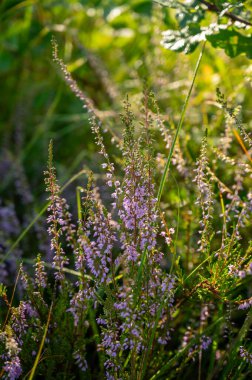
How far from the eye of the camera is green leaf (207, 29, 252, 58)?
1870 millimetres

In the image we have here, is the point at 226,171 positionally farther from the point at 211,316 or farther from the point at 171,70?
the point at 171,70

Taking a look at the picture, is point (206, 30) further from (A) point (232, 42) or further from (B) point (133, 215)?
(B) point (133, 215)

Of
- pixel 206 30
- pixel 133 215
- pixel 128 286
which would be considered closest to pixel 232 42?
pixel 206 30

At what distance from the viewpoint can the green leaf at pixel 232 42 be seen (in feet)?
6.14

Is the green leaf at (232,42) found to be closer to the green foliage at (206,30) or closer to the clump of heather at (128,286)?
the green foliage at (206,30)

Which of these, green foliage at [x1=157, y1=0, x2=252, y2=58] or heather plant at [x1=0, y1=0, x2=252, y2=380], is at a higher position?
green foliage at [x1=157, y1=0, x2=252, y2=58]

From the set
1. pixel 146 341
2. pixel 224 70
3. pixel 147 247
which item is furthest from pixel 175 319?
pixel 224 70

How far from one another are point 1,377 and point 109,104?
2441mm

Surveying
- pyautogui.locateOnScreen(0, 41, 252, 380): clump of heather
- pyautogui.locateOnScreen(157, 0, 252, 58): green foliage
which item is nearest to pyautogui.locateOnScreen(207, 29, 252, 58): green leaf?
pyautogui.locateOnScreen(157, 0, 252, 58): green foliage

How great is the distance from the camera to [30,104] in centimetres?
386

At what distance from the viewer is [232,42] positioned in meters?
1.95

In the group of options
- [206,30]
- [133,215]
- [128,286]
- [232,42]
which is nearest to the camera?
[128,286]

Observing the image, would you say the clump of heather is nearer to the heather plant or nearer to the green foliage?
the heather plant

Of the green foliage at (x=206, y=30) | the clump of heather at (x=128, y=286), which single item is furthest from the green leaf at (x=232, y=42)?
the clump of heather at (x=128, y=286)
